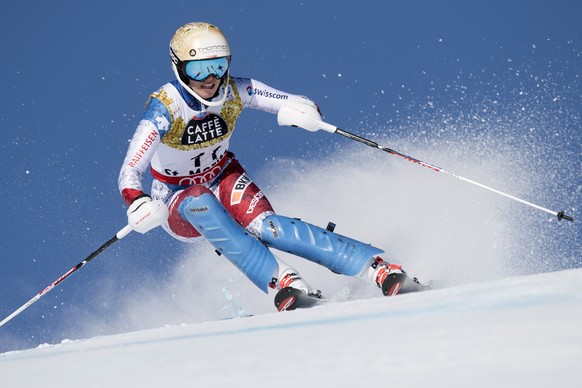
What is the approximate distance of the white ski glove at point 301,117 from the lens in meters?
4.62

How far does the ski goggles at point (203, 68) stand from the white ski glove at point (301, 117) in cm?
52

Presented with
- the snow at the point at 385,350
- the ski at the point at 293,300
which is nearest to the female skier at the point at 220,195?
the ski at the point at 293,300

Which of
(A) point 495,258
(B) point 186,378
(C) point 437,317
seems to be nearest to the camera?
(B) point 186,378

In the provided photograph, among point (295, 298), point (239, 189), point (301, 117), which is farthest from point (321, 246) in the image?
point (301, 117)

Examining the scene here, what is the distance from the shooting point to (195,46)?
4.25 metres

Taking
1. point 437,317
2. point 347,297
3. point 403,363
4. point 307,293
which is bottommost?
point 403,363

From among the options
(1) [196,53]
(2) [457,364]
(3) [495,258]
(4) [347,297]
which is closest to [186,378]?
(2) [457,364]

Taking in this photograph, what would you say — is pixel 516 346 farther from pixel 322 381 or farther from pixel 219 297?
pixel 219 297

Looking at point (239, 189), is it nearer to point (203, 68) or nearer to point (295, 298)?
point (203, 68)

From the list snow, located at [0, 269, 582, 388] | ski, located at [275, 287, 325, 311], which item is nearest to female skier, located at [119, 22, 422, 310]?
ski, located at [275, 287, 325, 311]

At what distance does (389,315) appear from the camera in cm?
214

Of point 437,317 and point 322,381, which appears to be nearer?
point 322,381

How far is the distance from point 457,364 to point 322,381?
0.23 metres

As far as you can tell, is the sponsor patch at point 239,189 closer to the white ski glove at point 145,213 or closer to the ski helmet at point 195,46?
the ski helmet at point 195,46
